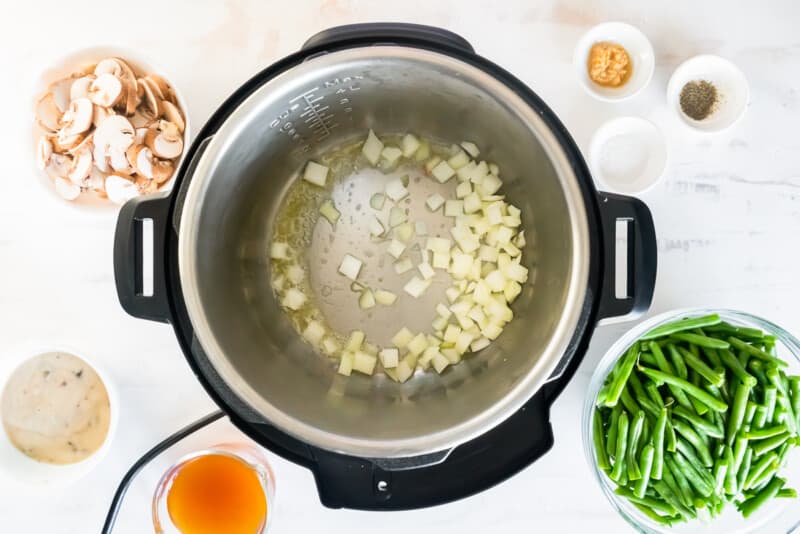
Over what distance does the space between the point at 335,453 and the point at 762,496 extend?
662mm

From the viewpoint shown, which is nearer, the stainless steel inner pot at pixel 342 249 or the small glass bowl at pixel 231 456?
the stainless steel inner pot at pixel 342 249

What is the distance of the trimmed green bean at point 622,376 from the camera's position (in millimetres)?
1008

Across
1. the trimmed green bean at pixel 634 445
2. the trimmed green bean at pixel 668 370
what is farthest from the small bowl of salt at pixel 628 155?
the trimmed green bean at pixel 634 445

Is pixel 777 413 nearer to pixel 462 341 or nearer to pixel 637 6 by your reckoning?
pixel 462 341

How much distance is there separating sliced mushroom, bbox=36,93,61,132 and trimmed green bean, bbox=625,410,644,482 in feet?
3.43

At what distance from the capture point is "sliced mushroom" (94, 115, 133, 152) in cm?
108

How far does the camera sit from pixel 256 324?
1.13 m

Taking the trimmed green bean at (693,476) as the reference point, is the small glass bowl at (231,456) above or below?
below

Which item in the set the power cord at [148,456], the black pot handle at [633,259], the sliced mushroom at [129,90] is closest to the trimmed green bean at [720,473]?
the black pot handle at [633,259]

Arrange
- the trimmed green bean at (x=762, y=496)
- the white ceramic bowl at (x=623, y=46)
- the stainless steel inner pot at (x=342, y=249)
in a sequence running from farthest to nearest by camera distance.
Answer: the white ceramic bowl at (x=623, y=46) < the trimmed green bean at (x=762, y=496) < the stainless steel inner pot at (x=342, y=249)

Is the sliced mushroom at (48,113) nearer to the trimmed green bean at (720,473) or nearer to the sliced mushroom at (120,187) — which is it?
the sliced mushroom at (120,187)

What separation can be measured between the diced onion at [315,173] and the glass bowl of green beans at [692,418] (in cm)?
57

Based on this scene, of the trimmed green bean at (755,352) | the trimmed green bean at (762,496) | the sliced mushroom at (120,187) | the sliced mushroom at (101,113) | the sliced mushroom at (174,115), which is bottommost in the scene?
the trimmed green bean at (762,496)

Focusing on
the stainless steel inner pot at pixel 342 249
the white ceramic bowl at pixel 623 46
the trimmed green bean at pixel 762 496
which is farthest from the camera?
the white ceramic bowl at pixel 623 46
